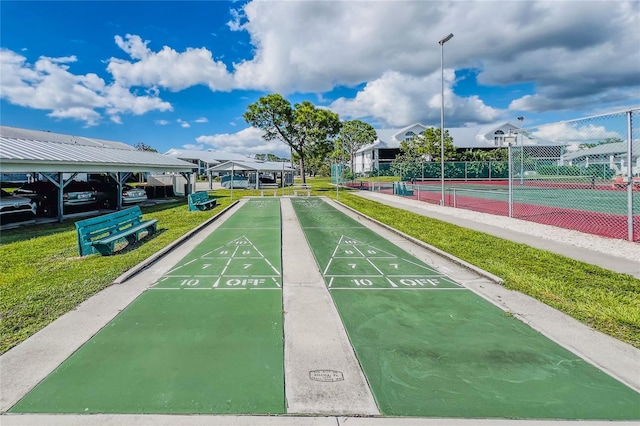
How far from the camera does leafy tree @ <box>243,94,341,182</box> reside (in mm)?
40750

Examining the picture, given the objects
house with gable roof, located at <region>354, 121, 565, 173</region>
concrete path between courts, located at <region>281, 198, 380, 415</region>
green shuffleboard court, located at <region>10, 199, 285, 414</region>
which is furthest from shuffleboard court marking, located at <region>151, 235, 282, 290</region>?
house with gable roof, located at <region>354, 121, 565, 173</region>

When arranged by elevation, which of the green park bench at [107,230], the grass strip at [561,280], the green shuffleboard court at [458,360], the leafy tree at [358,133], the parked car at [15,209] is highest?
the leafy tree at [358,133]

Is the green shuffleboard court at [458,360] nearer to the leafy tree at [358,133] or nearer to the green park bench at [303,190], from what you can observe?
the green park bench at [303,190]

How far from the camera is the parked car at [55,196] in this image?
54.3ft

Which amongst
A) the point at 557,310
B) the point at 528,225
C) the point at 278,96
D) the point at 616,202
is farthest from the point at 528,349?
the point at 278,96

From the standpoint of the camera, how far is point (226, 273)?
7289 millimetres

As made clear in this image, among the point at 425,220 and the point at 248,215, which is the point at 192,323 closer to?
the point at 425,220

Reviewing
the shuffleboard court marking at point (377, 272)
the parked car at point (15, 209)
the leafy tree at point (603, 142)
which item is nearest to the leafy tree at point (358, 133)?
the leafy tree at point (603, 142)

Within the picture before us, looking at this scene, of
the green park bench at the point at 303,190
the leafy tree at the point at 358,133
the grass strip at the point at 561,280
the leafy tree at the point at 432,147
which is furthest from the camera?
the leafy tree at the point at 358,133

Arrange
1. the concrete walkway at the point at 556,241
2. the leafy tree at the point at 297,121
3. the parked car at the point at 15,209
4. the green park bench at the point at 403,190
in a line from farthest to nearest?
the leafy tree at the point at 297,121, the green park bench at the point at 403,190, the parked car at the point at 15,209, the concrete walkway at the point at 556,241

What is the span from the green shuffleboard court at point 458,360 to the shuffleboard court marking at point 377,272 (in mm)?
56

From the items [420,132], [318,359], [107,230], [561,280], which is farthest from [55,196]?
[420,132]

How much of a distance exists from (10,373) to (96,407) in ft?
4.34

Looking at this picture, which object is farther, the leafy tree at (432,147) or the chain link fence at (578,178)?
the leafy tree at (432,147)
